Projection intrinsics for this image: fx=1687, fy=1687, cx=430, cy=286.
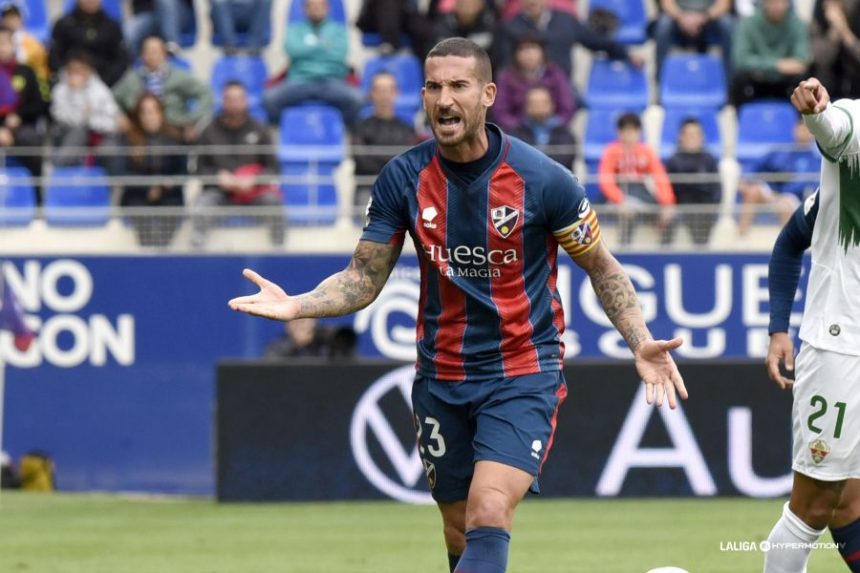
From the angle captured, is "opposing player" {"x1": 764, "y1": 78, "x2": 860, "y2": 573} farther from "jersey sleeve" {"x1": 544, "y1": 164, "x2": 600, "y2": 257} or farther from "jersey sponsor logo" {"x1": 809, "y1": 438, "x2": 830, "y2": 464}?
"jersey sleeve" {"x1": 544, "y1": 164, "x2": 600, "y2": 257}

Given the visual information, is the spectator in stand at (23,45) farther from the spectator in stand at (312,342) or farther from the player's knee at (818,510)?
the player's knee at (818,510)

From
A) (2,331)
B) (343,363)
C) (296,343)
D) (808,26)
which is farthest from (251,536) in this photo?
(808,26)

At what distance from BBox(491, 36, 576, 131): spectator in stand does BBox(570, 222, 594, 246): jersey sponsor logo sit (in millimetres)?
9487

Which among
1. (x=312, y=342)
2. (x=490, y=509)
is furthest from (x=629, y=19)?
(x=490, y=509)

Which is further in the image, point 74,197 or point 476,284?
point 74,197

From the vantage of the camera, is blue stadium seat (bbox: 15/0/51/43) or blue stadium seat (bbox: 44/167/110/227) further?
blue stadium seat (bbox: 15/0/51/43)

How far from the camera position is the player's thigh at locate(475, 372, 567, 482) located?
619 cm

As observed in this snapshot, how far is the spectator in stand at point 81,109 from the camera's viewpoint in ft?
53.8

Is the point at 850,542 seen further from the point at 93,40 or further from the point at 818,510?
the point at 93,40

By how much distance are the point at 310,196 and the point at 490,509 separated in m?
9.93

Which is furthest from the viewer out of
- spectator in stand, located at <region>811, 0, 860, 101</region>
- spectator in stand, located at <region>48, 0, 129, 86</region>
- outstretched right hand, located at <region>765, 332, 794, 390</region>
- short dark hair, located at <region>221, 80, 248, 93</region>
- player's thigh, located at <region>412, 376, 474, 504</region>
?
spectator in stand, located at <region>48, 0, 129, 86</region>

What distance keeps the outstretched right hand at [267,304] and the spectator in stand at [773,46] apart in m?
11.0

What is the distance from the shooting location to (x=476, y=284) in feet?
21.0

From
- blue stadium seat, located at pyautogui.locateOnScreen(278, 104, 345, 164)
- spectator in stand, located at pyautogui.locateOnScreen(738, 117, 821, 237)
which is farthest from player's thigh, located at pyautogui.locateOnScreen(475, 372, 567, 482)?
blue stadium seat, located at pyautogui.locateOnScreen(278, 104, 345, 164)
